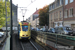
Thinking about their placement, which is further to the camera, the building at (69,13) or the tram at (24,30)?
the building at (69,13)

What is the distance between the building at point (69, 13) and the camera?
29545mm

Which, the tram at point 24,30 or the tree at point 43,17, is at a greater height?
the tree at point 43,17

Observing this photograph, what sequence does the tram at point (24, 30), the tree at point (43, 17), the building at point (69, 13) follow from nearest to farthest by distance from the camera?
1. the tram at point (24, 30)
2. the building at point (69, 13)
3. the tree at point (43, 17)

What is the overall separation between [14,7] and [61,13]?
2756 cm

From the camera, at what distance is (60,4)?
121 ft

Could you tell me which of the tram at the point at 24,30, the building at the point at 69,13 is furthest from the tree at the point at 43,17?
the tram at the point at 24,30

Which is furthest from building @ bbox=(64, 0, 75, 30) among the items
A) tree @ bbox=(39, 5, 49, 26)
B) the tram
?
tree @ bbox=(39, 5, 49, 26)

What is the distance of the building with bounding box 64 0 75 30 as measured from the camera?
2955 centimetres

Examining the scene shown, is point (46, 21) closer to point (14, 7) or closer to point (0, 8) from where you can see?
point (14, 7)

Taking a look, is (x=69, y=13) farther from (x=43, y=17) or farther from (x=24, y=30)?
(x=43, y=17)

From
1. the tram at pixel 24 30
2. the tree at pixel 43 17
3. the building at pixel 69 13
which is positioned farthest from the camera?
the tree at pixel 43 17

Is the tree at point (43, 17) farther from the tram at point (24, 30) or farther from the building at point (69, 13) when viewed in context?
the tram at point (24, 30)

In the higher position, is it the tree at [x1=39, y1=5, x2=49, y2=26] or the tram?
the tree at [x1=39, y1=5, x2=49, y2=26]

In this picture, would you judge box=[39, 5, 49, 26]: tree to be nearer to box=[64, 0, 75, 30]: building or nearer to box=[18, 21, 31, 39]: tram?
box=[64, 0, 75, 30]: building
